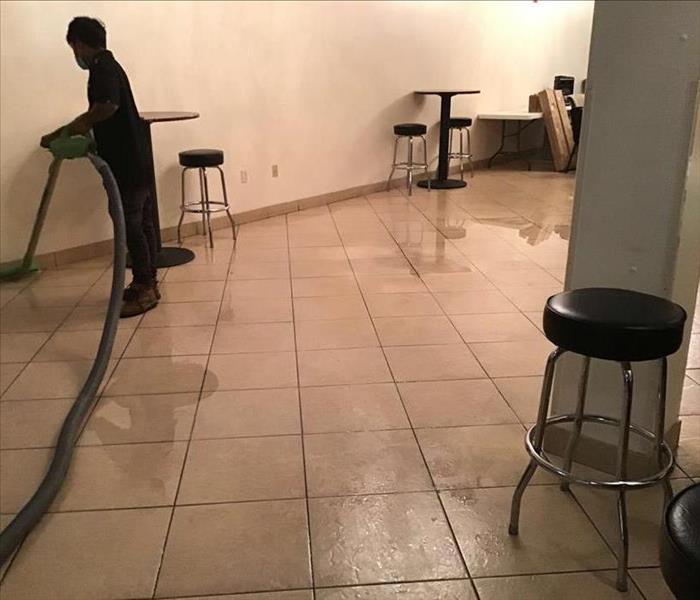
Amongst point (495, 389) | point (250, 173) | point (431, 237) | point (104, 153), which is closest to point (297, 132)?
point (250, 173)

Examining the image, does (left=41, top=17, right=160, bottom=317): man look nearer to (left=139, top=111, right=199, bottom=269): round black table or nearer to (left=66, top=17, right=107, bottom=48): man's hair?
(left=66, top=17, right=107, bottom=48): man's hair

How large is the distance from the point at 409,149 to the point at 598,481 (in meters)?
5.64

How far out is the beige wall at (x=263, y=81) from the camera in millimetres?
4465

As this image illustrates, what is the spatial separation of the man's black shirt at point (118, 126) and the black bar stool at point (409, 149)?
368cm

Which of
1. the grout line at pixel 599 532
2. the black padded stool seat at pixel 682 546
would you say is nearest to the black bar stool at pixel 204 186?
the grout line at pixel 599 532

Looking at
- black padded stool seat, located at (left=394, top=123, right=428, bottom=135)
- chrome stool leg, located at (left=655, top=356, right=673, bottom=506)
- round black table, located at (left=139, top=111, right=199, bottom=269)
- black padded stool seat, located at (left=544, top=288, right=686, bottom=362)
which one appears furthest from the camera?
black padded stool seat, located at (left=394, top=123, right=428, bottom=135)

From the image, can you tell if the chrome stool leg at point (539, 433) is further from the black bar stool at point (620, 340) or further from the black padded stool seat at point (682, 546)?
the black padded stool seat at point (682, 546)

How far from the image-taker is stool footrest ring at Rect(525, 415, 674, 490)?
5.87 feet

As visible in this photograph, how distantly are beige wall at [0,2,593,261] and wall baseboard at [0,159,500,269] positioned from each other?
0.19ft

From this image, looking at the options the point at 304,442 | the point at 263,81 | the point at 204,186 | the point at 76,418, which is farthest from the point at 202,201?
the point at 304,442

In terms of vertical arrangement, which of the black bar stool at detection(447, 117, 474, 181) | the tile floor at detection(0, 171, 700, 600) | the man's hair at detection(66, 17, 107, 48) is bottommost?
the tile floor at detection(0, 171, 700, 600)

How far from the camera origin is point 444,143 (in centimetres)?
759

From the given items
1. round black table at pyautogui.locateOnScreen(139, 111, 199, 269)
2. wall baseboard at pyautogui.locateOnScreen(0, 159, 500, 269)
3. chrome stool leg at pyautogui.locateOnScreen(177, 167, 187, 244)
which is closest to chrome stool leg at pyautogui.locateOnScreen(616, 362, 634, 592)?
round black table at pyautogui.locateOnScreen(139, 111, 199, 269)

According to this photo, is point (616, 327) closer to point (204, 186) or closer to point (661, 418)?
point (661, 418)
